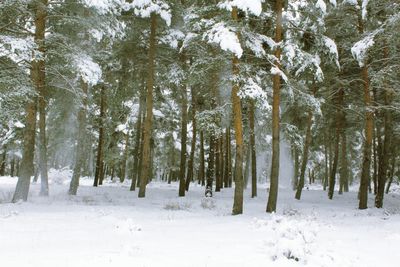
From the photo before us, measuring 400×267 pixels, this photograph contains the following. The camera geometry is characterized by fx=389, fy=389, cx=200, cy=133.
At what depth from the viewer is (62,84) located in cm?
1525

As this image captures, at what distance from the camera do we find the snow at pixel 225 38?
442 inches

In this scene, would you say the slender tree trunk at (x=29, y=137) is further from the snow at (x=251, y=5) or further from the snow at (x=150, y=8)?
the snow at (x=251, y=5)

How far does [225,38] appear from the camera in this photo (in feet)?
37.2

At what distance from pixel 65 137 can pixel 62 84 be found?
1083cm

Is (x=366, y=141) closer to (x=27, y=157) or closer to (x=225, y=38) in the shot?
(x=225, y=38)

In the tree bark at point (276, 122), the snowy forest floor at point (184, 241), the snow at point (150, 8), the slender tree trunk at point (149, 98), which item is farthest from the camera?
the slender tree trunk at point (149, 98)

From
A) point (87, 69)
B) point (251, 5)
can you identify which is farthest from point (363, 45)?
point (87, 69)

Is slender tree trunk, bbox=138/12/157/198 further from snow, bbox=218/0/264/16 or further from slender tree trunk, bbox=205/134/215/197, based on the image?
snow, bbox=218/0/264/16

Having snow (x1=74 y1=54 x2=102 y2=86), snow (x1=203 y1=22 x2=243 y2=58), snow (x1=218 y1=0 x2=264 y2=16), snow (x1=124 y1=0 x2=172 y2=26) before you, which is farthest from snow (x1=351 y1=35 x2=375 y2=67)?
snow (x1=74 y1=54 x2=102 y2=86)

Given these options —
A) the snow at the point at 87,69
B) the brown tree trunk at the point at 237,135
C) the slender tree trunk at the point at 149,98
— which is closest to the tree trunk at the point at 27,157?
the snow at the point at 87,69

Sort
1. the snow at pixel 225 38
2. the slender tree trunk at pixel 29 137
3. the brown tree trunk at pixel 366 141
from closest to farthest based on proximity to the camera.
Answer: the snow at pixel 225 38, the slender tree trunk at pixel 29 137, the brown tree trunk at pixel 366 141

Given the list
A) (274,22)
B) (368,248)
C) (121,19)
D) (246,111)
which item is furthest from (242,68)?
(246,111)

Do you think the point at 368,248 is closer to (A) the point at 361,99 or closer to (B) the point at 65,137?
(A) the point at 361,99

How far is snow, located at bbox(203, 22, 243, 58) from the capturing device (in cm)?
1123
